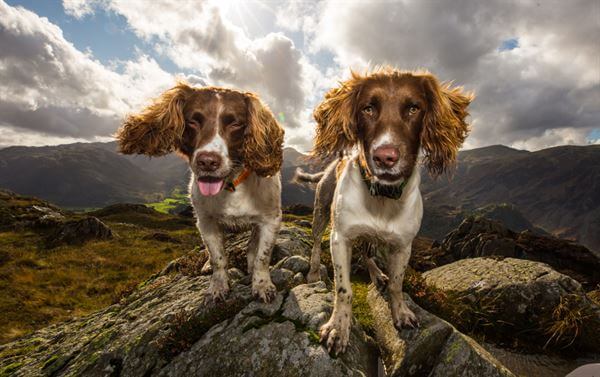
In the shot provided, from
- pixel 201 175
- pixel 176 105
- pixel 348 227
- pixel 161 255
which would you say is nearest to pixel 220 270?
pixel 201 175

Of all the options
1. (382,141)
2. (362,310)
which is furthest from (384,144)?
(362,310)

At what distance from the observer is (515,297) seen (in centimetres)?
690

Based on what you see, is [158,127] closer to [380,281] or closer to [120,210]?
[380,281]

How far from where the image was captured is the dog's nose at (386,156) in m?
3.26

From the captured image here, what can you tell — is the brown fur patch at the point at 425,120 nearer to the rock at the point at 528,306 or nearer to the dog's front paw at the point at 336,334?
the dog's front paw at the point at 336,334

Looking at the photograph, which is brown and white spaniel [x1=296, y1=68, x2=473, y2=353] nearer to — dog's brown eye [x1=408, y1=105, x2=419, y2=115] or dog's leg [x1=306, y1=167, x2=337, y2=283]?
dog's brown eye [x1=408, y1=105, x2=419, y2=115]

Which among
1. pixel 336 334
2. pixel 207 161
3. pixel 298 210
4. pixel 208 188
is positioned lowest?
pixel 298 210

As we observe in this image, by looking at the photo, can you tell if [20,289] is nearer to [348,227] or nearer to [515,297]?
[348,227]

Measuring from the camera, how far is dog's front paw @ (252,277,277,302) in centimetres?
526

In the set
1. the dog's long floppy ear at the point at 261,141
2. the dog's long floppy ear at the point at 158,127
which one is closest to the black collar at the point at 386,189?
the dog's long floppy ear at the point at 261,141

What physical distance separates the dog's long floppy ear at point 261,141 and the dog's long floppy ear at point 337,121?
0.88m

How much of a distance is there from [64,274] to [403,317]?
1147 inches

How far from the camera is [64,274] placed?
25.1 meters

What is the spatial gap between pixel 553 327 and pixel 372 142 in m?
5.85
